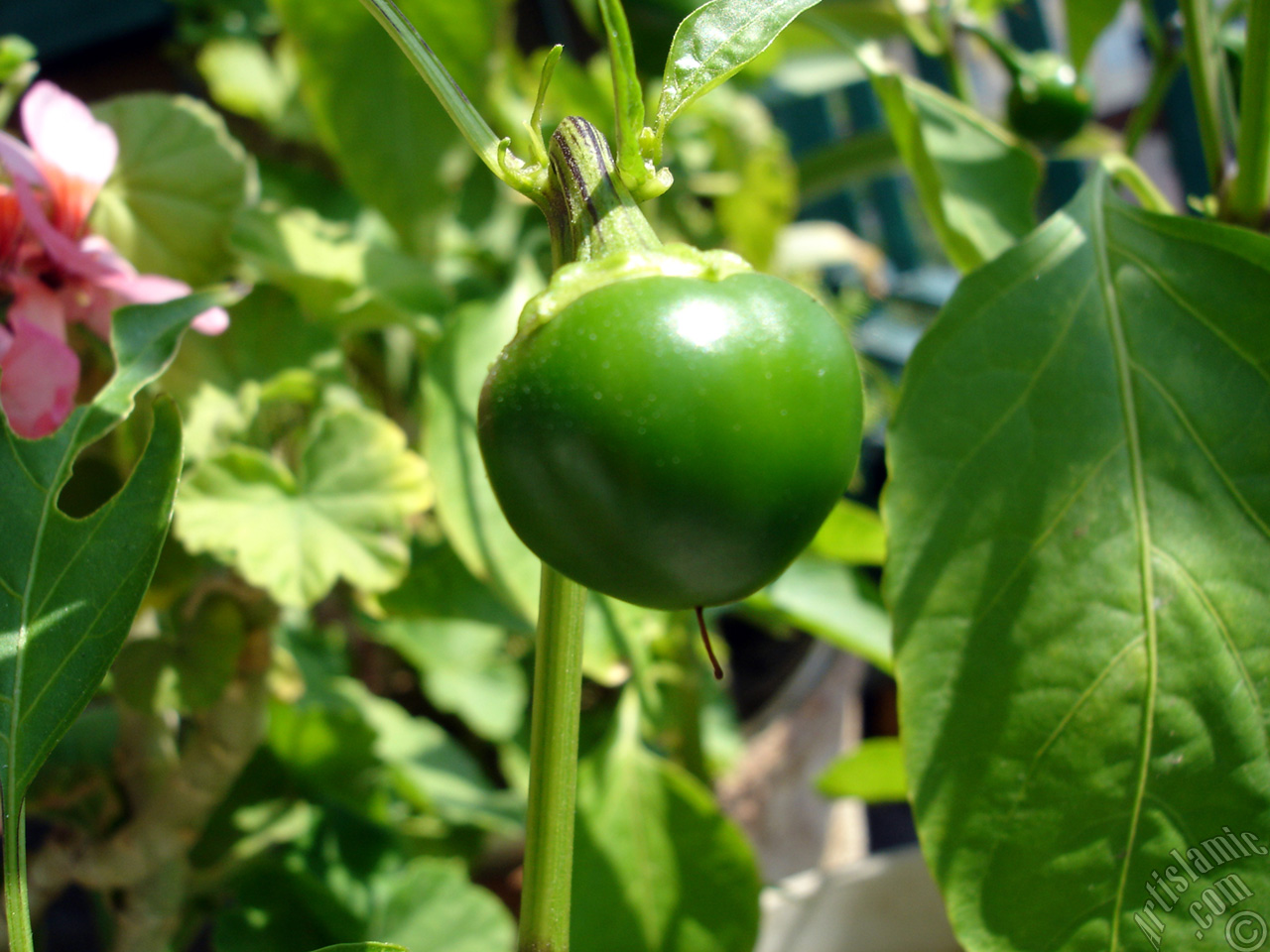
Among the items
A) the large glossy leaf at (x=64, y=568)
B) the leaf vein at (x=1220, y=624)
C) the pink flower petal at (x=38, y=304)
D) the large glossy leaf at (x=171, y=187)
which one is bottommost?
the leaf vein at (x=1220, y=624)

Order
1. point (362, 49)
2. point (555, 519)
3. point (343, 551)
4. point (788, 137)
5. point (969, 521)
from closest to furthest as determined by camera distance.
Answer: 1. point (555, 519)
2. point (969, 521)
3. point (343, 551)
4. point (362, 49)
5. point (788, 137)

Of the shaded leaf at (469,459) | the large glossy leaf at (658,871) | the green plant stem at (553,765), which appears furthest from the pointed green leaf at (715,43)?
the large glossy leaf at (658,871)

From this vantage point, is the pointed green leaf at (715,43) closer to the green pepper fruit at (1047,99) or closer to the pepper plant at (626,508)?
the pepper plant at (626,508)

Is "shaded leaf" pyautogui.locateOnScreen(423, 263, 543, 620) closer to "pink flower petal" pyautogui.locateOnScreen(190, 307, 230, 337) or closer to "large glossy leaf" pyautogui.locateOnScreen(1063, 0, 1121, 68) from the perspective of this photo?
"pink flower petal" pyautogui.locateOnScreen(190, 307, 230, 337)

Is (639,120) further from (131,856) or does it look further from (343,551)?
(131,856)

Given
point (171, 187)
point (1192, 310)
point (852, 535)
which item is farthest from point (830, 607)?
point (171, 187)

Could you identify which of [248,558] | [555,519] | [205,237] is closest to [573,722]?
[555,519]
